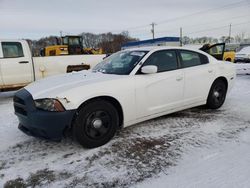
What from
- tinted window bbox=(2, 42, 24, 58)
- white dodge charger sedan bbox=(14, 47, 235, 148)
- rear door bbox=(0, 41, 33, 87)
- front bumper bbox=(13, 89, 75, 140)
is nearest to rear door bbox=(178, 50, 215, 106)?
white dodge charger sedan bbox=(14, 47, 235, 148)

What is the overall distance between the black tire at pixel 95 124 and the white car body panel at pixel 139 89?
155 millimetres

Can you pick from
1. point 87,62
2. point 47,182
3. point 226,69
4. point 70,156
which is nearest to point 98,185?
point 47,182

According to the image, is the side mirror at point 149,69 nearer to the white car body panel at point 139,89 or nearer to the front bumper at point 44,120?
the white car body panel at point 139,89

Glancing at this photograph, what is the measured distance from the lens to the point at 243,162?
10.9 ft

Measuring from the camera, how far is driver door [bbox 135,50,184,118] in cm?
436

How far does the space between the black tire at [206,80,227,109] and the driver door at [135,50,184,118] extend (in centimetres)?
107

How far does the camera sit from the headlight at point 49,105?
3.56 metres

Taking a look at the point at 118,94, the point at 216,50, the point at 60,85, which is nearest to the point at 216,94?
the point at 118,94

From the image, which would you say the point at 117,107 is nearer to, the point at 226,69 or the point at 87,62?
the point at 226,69

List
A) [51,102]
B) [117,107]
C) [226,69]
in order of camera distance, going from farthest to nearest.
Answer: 1. [226,69]
2. [117,107]
3. [51,102]

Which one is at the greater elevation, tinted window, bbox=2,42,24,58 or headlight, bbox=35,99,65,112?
tinted window, bbox=2,42,24,58

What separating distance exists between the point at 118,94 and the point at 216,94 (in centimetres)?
283

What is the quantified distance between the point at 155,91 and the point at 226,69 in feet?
7.71

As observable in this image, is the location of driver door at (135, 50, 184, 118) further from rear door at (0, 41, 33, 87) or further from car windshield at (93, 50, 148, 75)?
rear door at (0, 41, 33, 87)
